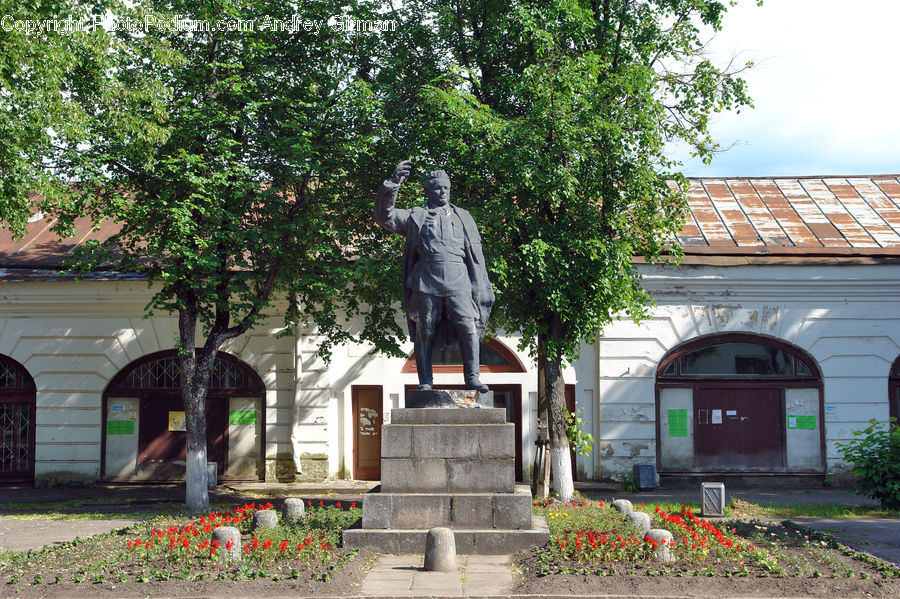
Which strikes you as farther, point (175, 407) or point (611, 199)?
point (175, 407)

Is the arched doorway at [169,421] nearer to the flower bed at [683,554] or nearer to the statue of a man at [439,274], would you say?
the statue of a man at [439,274]

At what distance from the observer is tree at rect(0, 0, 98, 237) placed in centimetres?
1030

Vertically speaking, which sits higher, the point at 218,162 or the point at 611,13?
the point at 611,13

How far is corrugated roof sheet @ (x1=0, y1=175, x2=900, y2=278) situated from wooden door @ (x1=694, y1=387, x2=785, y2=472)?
2777mm

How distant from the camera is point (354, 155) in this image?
1312cm

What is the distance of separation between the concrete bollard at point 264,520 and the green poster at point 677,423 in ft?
32.6

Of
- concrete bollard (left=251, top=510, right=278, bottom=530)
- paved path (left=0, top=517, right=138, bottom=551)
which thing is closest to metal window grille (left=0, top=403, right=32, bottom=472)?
paved path (left=0, top=517, right=138, bottom=551)

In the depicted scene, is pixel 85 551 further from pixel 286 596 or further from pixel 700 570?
pixel 700 570

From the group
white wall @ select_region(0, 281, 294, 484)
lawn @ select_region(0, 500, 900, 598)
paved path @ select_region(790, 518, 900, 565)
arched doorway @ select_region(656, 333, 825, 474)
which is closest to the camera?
lawn @ select_region(0, 500, 900, 598)

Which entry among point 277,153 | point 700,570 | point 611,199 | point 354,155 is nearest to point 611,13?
point 611,199

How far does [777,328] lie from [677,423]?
8.69 ft

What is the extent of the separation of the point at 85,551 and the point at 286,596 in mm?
2933

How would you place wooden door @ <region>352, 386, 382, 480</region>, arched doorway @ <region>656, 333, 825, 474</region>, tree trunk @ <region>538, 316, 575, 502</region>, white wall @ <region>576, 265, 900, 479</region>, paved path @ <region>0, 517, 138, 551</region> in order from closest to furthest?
paved path @ <region>0, 517, 138, 551</region>, tree trunk @ <region>538, 316, 575, 502</region>, white wall @ <region>576, 265, 900, 479</region>, arched doorway @ <region>656, 333, 825, 474</region>, wooden door @ <region>352, 386, 382, 480</region>

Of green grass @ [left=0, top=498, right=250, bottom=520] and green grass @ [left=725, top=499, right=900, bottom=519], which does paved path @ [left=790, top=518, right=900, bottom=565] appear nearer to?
green grass @ [left=725, top=499, right=900, bottom=519]
